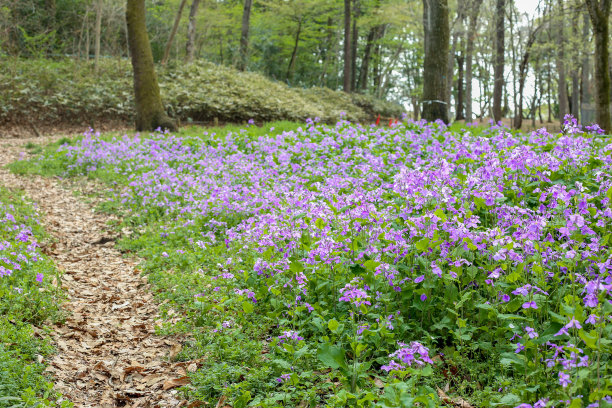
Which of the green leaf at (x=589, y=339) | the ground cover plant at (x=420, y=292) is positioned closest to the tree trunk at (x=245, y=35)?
the ground cover plant at (x=420, y=292)

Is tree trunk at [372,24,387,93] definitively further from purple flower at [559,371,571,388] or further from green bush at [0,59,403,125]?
purple flower at [559,371,571,388]

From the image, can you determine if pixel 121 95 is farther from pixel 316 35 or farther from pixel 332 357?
pixel 316 35

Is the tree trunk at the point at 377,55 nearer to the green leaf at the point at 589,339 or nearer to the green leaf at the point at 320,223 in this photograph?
the green leaf at the point at 320,223

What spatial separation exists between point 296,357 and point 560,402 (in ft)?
5.19

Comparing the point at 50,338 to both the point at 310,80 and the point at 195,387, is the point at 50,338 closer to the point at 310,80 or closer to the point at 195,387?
the point at 195,387

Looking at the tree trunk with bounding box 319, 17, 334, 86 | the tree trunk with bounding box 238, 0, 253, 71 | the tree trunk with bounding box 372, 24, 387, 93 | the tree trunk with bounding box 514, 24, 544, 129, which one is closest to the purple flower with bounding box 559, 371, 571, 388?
the tree trunk with bounding box 514, 24, 544, 129

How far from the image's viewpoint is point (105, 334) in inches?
186

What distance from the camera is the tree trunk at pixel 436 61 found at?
12664 millimetres

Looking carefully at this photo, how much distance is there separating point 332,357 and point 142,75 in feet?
48.1

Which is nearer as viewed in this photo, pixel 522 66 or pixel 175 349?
pixel 175 349

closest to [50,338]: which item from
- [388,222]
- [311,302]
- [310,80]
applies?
[311,302]

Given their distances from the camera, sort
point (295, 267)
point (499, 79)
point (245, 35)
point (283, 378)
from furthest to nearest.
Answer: point (245, 35), point (499, 79), point (295, 267), point (283, 378)

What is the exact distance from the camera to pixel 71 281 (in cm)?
587

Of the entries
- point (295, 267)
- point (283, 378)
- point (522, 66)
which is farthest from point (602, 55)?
point (522, 66)
